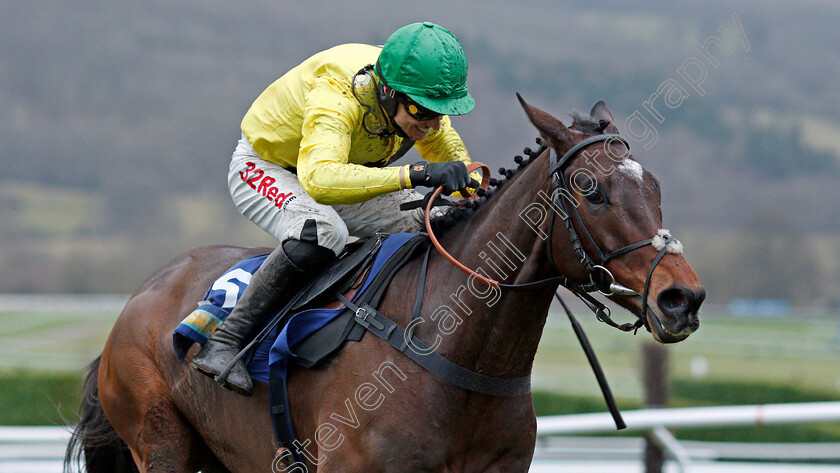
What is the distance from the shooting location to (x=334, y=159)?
2.98 metres

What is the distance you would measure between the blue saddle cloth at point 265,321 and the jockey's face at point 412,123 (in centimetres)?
41

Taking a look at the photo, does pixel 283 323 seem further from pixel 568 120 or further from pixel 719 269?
pixel 719 269

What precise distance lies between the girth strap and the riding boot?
39 cm

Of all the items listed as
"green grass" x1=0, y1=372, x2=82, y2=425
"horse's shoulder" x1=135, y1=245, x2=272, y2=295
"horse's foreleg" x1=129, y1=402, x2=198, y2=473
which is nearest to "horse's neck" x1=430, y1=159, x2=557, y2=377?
"horse's shoulder" x1=135, y1=245, x2=272, y2=295

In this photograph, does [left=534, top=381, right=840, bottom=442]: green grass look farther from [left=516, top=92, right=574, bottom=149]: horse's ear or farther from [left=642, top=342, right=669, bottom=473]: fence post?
[left=516, top=92, right=574, bottom=149]: horse's ear

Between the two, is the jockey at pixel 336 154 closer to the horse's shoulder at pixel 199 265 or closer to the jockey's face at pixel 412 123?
the jockey's face at pixel 412 123

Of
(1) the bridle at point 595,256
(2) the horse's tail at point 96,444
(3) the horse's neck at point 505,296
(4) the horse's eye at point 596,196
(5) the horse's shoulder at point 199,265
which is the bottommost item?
(2) the horse's tail at point 96,444

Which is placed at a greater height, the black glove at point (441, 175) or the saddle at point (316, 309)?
the black glove at point (441, 175)

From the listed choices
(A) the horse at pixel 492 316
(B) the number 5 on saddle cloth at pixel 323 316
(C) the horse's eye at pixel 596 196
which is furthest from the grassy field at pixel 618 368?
(C) the horse's eye at pixel 596 196

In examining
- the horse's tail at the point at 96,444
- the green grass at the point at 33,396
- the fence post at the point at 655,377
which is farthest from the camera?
the green grass at the point at 33,396

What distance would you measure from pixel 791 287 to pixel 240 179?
16922mm

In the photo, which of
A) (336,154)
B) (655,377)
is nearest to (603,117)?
(336,154)

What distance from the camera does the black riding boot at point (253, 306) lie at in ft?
10.5

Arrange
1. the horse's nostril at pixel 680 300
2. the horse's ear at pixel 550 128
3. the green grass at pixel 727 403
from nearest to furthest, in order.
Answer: the horse's nostril at pixel 680 300 → the horse's ear at pixel 550 128 → the green grass at pixel 727 403
